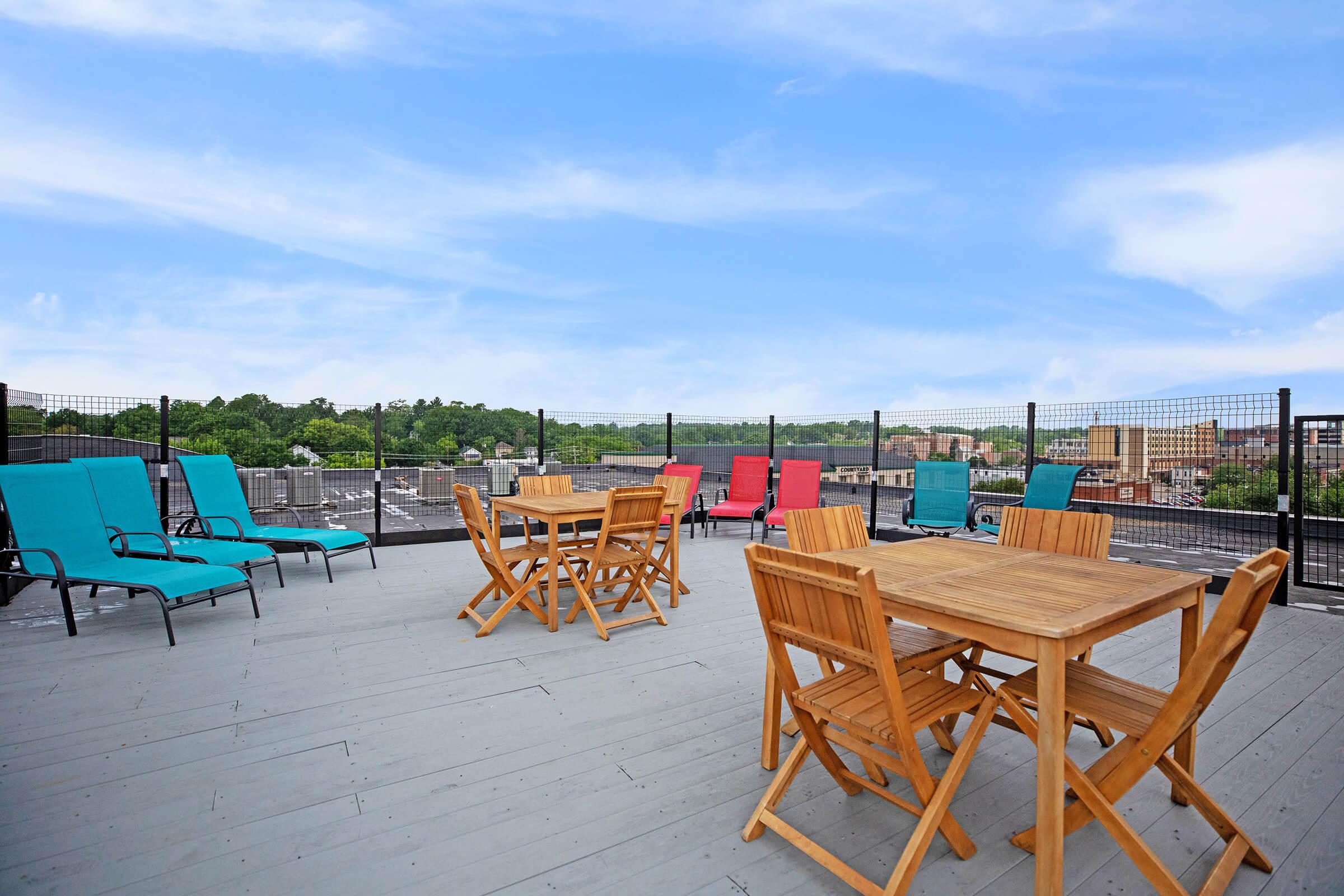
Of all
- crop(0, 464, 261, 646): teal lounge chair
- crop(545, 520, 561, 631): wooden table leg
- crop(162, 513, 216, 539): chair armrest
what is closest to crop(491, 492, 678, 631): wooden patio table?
crop(545, 520, 561, 631): wooden table leg

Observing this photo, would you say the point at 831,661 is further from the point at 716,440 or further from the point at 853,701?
the point at 716,440

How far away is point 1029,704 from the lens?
7.86 ft

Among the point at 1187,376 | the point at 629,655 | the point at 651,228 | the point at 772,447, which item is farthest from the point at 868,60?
the point at 629,655

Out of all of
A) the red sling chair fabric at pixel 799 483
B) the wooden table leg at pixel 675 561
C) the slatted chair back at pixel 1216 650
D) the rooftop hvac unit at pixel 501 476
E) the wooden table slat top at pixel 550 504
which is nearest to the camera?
the slatted chair back at pixel 1216 650

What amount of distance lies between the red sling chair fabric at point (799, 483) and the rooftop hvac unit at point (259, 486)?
20.2ft

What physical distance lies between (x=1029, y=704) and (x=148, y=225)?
20370mm

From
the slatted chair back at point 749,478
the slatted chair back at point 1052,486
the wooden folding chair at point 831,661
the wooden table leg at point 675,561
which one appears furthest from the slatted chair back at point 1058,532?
the slatted chair back at point 749,478

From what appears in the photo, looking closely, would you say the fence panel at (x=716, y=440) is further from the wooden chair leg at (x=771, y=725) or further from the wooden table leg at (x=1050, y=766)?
the wooden table leg at (x=1050, y=766)

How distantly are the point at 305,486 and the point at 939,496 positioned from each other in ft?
24.9

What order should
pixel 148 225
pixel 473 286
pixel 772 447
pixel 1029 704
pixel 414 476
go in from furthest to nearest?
pixel 473 286
pixel 148 225
pixel 772 447
pixel 414 476
pixel 1029 704

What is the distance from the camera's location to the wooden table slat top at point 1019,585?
1.67m

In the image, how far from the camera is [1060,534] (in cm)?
295

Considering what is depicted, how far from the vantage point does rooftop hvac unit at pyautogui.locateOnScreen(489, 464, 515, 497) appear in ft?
28.7

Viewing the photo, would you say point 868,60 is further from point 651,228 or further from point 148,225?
point 148,225
